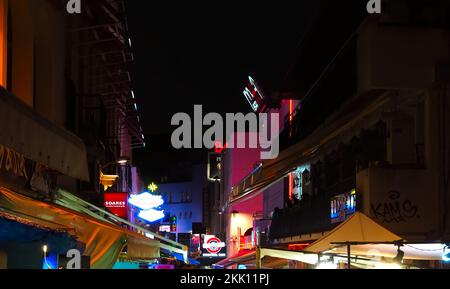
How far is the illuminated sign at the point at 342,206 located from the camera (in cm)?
1340

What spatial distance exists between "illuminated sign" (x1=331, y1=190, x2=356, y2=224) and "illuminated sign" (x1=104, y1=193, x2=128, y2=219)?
13.1 m

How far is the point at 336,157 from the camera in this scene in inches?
696

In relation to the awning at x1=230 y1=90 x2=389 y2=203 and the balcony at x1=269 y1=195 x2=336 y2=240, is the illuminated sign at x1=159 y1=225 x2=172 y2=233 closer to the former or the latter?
the balcony at x1=269 y1=195 x2=336 y2=240

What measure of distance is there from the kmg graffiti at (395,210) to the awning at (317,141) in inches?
89.6

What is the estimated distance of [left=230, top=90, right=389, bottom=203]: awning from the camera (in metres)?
14.3

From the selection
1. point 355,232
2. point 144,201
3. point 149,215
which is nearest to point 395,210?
point 355,232

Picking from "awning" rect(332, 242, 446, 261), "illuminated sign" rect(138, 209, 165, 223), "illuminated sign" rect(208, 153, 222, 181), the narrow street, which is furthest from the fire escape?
"illuminated sign" rect(208, 153, 222, 181)

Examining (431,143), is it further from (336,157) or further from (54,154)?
(54,154)

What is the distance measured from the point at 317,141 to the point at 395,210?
4.28m

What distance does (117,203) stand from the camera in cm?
2689

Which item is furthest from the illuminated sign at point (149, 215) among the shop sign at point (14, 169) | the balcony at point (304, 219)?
the shop sign at point (14, 169)
